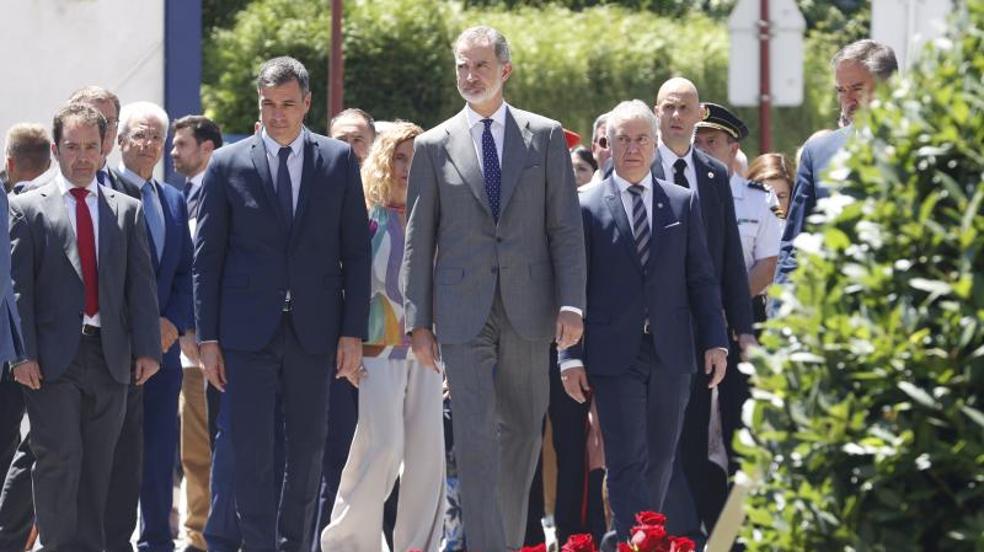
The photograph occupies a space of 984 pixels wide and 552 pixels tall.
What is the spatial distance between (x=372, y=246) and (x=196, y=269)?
44.5 inches

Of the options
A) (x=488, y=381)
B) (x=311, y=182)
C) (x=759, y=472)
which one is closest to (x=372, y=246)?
(x=311, y=182)

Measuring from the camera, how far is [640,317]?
32.1 feet

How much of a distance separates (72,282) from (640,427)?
2625mm

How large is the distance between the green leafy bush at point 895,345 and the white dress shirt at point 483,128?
4.37 m

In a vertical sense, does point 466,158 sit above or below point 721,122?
below

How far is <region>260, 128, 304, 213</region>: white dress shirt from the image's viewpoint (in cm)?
969

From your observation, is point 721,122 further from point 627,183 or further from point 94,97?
point 94,97

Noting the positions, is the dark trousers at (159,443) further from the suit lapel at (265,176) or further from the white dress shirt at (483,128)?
the white dress shirt at (483,128)

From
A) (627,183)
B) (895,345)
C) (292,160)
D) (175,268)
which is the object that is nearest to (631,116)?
(627,183)

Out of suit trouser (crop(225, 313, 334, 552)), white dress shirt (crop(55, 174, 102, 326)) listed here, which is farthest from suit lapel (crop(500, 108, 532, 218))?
white dress shirt (crop(55, 174, 102, 326))

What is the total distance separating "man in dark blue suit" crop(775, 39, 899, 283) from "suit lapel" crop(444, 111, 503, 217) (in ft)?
4.08

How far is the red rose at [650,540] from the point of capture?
22.7ft

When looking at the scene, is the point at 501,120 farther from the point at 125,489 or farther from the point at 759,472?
the point at 759,472

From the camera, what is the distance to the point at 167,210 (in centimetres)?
1083
